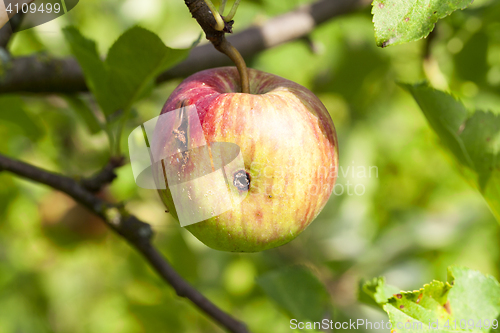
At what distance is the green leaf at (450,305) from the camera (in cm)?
59

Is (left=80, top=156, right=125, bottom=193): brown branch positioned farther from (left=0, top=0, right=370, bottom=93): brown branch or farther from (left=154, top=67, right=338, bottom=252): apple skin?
(left=154, top=67, right=338, bottom=252): apple skin

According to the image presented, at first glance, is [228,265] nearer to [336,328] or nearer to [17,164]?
[336,328]

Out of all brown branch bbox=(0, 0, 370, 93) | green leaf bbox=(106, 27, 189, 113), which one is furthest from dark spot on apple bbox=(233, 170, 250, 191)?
brown branch bbox=(0, 0, 370, 93)

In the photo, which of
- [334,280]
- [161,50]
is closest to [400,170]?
[334,280]

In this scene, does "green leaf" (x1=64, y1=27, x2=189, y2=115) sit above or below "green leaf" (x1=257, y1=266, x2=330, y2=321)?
above

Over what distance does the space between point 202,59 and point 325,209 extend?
915mm

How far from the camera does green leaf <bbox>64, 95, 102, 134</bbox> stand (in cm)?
101

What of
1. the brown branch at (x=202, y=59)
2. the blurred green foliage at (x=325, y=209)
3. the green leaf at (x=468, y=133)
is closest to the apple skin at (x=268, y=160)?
the green leaf at (x=468, y=133)

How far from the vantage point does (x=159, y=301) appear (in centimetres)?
146

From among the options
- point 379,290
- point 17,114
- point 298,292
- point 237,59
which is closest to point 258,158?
point 237,59

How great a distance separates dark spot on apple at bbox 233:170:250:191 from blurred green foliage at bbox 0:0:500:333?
88cm

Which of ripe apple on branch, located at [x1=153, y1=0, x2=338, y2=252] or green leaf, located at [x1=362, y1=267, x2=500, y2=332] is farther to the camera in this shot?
green leaf, located at [x1=362, y1=267, x2=500, y2=332]

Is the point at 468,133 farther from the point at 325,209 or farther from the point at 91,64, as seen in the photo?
the point at 325,209

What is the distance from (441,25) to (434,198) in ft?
2.15
